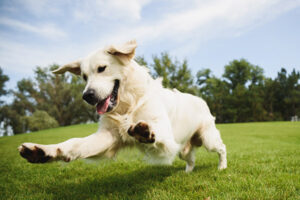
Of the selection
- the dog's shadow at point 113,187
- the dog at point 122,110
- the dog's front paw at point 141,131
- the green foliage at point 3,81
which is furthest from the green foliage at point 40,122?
the dog's front paw at point 141,131

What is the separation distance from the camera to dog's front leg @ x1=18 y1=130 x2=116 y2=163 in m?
Result: 2.17

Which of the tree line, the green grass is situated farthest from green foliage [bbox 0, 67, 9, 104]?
the green grass

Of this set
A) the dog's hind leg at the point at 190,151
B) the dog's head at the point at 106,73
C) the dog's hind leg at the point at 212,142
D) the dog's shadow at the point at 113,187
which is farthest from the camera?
the dog's hind leg at the point at 190,151

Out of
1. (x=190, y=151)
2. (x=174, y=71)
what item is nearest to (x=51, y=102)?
(x=174, y=71)

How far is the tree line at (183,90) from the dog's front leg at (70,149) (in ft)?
112

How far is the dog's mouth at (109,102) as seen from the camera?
2977 millimetres

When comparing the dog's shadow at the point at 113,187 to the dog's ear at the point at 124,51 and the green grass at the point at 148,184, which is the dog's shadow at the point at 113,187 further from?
the dog's ear at the point at 124,51

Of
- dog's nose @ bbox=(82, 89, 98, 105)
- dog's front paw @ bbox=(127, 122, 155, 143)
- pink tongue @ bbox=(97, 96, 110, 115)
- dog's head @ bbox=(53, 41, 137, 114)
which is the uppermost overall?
dog's head @ bbox=(53, 41, 137, 114)

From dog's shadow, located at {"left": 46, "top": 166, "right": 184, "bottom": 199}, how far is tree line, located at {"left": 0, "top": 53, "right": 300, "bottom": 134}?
109 ft

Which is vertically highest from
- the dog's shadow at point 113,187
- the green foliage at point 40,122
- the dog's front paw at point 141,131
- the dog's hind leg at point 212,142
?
the dog's front paw at point 141,131

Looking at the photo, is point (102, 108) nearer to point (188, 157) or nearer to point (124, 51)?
point (124, 51)

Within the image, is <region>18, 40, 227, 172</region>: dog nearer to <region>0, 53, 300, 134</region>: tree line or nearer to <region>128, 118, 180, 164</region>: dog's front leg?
<region>128, 118, 180, 164</region>: dog's front leg

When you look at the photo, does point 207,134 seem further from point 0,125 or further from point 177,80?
point 0,125

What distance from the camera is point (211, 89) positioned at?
5491 cm
